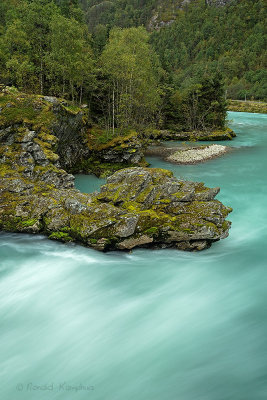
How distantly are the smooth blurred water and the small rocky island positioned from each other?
78cm

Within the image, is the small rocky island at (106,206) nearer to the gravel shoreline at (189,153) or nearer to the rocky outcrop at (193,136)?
the gravel shoreline at (189,153)

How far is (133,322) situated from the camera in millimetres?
10961

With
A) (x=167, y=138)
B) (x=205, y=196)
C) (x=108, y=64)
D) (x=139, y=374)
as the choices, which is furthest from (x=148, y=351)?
(x=167, y=138)

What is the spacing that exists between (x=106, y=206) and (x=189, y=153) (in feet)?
87.3

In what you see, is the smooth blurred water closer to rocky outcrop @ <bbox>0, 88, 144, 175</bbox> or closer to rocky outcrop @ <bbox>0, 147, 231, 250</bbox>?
rocky outcrop @ <bbox>0, 147, 231, 250</bbox>

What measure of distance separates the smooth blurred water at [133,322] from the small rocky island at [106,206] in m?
0.78

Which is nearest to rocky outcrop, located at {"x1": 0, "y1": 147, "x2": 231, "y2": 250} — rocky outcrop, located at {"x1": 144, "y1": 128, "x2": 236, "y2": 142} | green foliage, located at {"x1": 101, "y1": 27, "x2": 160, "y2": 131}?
green foliage, located at {"x1": 101, "y1": 27, "x2": 160, "y2": 131}

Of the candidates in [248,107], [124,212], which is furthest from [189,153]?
[248,107]

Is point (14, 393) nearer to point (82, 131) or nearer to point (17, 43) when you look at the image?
point (82, 131)

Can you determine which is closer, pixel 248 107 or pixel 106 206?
pixel 106 206

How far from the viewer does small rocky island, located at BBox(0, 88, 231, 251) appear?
14.2m
